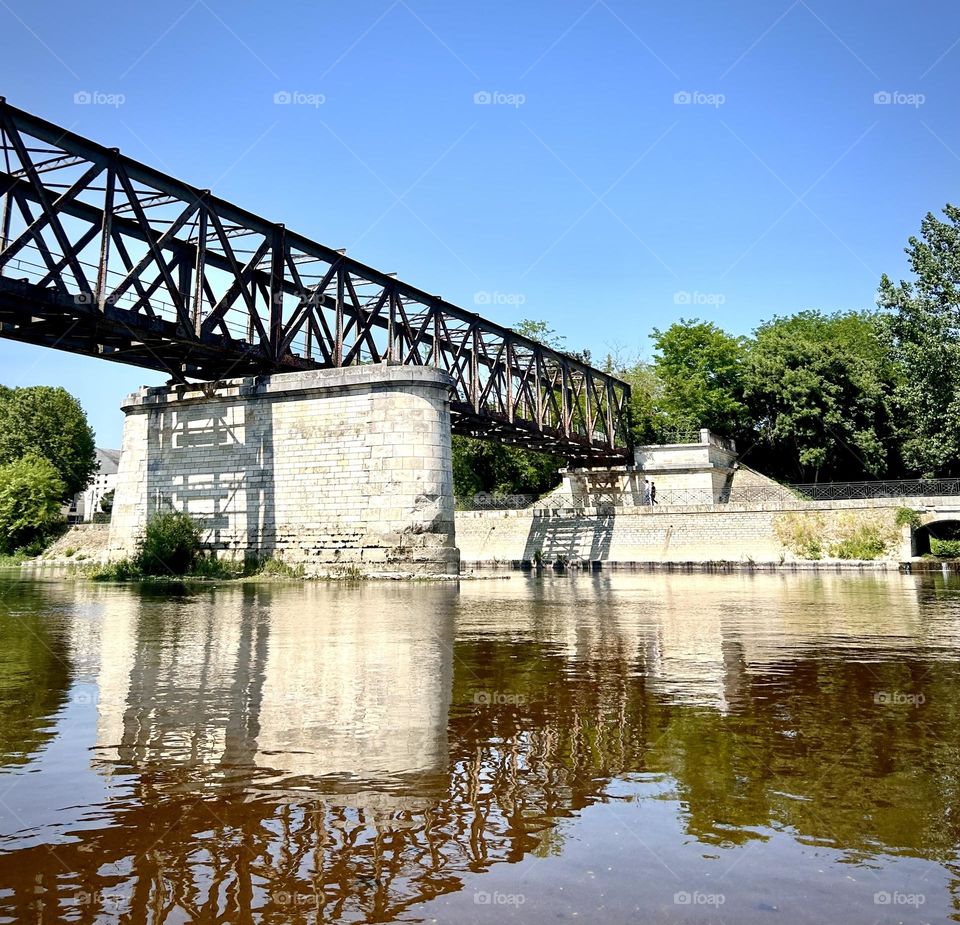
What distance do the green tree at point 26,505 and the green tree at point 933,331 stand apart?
5864 cm

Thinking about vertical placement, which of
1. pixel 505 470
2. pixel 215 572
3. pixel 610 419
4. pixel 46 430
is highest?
pixel 46 430

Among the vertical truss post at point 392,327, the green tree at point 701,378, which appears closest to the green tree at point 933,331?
the green tree at point 701,378

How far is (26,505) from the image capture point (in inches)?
2389

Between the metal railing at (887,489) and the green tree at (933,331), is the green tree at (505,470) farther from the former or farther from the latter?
the green tree at (933,331)

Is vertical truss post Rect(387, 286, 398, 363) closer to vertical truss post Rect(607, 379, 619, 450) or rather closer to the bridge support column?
the bridge support column

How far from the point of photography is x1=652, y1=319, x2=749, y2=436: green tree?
58.2 metres

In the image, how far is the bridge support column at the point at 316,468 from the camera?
85.6 feet

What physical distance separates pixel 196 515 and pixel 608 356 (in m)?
52.3

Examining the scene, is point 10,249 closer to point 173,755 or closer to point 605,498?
point 173,755

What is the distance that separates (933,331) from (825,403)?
11932 mm

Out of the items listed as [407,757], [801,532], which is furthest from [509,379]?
[407,757]

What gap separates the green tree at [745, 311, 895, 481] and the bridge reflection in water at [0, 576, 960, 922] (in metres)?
44.8

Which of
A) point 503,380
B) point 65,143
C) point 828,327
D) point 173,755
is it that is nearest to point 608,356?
point 828,327

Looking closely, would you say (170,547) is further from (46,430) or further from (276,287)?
(46,430)
